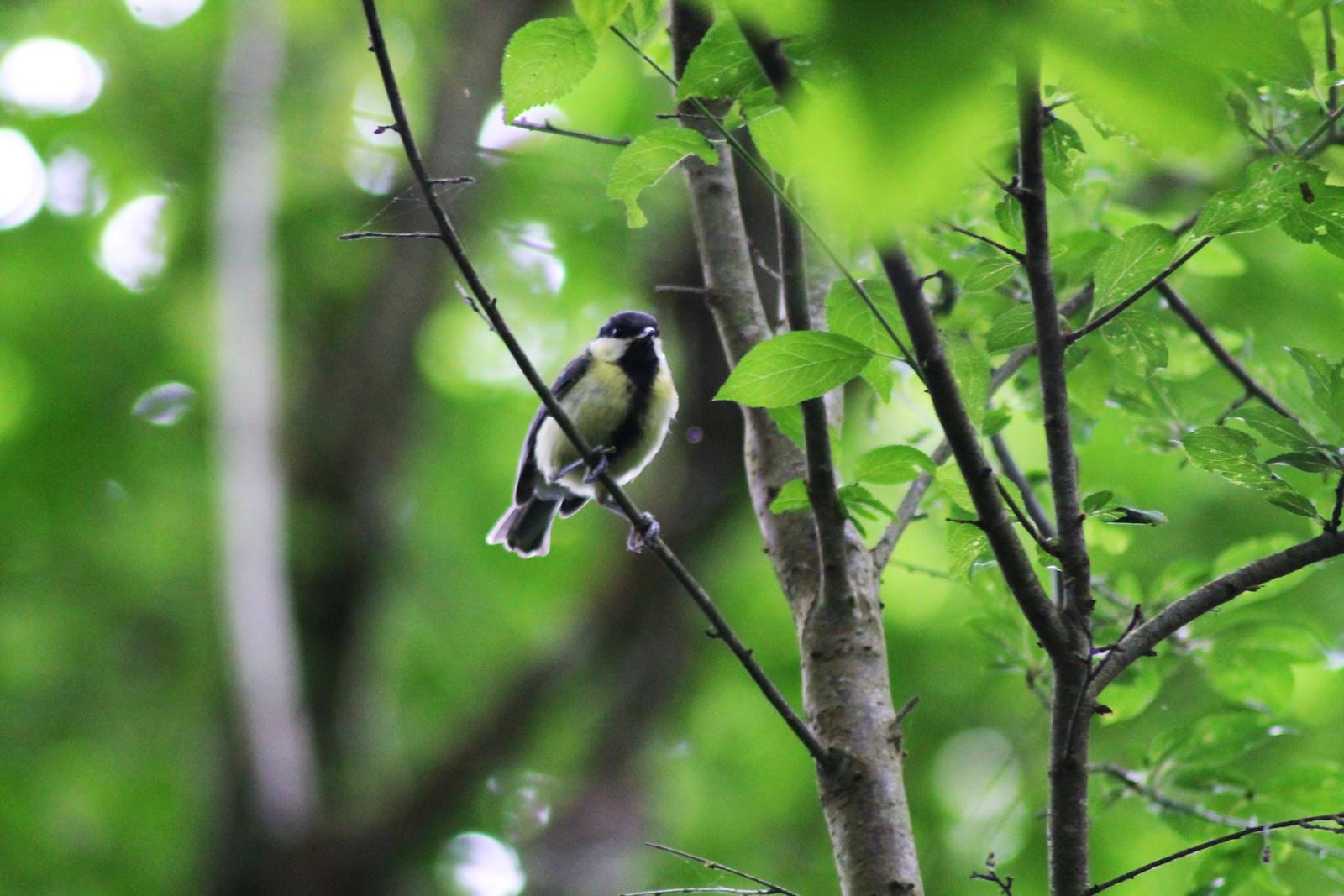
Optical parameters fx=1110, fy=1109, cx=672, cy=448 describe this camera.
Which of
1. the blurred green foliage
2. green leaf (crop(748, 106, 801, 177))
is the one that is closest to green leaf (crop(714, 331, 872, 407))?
green leaf (crop(748, 106, 801, 177))

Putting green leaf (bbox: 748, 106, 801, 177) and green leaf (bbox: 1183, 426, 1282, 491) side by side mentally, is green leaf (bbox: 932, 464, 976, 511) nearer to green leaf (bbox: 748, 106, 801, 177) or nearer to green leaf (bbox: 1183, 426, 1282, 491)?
green leaf (bbox: 1183, 426, 1282, 491)

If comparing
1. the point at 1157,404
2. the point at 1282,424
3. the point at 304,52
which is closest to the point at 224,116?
the point at 304,52

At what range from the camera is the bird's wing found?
546 centimetres

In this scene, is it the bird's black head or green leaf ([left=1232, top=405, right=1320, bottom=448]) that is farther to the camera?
the bird's black head

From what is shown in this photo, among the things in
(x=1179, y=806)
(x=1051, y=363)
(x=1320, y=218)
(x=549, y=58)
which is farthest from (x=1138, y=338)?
(x=1179, y=806)

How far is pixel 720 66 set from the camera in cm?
167

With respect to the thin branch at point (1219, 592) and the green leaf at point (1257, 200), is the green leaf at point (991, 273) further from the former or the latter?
the thin branch at point (1219, 592)

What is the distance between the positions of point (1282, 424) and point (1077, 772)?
70 cm

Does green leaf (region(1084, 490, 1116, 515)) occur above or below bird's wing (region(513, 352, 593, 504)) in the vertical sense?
below

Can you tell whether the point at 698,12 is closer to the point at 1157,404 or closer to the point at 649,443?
the point at 1157,404

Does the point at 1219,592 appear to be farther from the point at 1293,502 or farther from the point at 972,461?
the point at 972,461

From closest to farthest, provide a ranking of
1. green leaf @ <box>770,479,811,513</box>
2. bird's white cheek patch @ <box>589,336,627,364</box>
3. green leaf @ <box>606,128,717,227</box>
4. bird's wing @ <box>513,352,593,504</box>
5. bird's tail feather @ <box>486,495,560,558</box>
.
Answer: green leaf @ <box>606,128,717,227</box> < green leaf @ <box>770,479,811,513</box> < bird's white cheek patch @ <box>589,336,627,364</box> < bird's wing @ <box>513,352,593,504</box> < bird's tail feather @ <box>486,495,560,558</box>

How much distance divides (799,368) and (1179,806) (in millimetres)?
1776

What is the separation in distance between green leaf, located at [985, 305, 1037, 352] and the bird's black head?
349 centimetres
